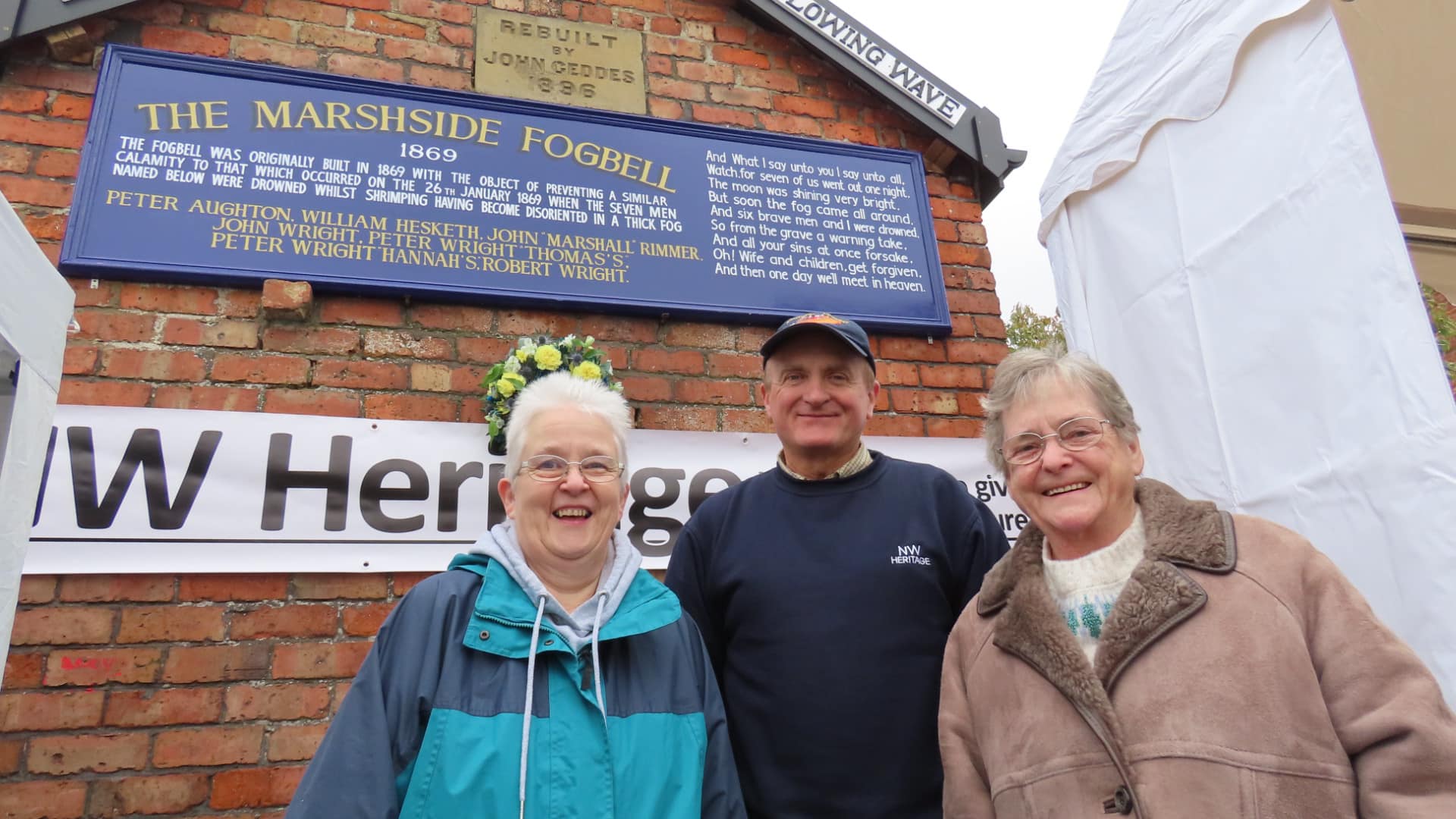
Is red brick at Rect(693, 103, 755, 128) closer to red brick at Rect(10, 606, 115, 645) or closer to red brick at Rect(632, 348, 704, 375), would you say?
red brick at Rect(632, 348, 704, 375)

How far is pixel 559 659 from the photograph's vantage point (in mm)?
1322

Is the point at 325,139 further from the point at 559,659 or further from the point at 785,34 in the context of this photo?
the point at 559,659

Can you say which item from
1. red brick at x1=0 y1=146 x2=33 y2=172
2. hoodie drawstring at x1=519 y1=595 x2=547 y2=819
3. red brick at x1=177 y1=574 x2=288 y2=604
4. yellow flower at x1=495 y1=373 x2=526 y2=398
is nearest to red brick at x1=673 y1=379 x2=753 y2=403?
yellow flower at x1=495 y1=373 x2=526 y2=398

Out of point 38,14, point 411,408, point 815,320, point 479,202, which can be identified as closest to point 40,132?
point 38,14

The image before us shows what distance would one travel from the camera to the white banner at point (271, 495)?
227cm

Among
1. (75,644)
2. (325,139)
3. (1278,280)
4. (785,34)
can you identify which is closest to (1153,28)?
(1278,280)

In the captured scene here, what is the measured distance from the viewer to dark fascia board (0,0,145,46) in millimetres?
2580

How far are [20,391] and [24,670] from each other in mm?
1227

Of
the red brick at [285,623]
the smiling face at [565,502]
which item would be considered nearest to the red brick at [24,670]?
the red brick at [285,623]

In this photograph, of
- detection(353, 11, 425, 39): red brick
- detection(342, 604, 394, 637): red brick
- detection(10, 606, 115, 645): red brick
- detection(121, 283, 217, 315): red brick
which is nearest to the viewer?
detection(10, 606, 115, 645): red brick

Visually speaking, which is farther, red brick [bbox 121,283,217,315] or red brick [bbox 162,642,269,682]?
red brick [bbox 121,283,217,315]

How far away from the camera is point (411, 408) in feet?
8.80

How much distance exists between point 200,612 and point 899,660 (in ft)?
6.81

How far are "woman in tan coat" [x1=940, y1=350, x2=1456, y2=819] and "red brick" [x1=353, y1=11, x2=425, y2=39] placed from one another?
283 centimetres
